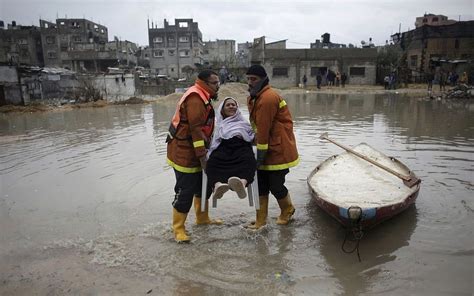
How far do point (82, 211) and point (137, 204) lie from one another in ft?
2.55

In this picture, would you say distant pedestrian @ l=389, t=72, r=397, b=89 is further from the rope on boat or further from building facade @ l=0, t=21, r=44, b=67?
building facade @ l=0, t=21, r=44, b=67

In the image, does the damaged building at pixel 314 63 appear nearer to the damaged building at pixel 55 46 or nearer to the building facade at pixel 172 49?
the building facade at pixel 172 49

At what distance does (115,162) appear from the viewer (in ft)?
26.2

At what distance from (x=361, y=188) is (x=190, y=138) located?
230cm

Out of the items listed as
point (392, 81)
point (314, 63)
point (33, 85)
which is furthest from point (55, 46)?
point (392, 81)

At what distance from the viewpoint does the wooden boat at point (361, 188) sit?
3.79 metres

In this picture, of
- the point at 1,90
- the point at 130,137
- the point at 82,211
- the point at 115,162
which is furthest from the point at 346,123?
the point at 1,90

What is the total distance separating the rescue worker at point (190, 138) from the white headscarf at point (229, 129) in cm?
12

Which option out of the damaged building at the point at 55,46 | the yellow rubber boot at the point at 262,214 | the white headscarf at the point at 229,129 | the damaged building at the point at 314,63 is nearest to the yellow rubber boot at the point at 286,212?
the yellow rubber boot at the point at 262,214

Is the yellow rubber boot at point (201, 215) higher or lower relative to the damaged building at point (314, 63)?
lower

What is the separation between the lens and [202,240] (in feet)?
14.0

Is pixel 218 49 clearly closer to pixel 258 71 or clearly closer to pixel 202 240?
pixel 258 71

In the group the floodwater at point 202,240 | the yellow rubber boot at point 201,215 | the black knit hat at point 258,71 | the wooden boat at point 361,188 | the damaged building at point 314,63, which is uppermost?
the damaged building at point 314,63

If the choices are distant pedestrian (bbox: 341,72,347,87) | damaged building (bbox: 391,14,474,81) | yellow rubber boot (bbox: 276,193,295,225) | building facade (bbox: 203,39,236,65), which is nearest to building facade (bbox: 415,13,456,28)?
damaged building (bbox: 391,14,474,81)
